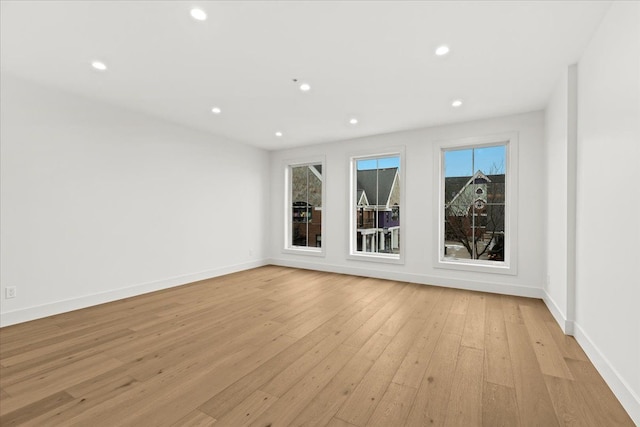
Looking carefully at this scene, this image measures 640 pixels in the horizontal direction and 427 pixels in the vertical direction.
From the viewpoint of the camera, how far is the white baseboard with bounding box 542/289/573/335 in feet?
9.05

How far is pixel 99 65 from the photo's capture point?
281 centimetres

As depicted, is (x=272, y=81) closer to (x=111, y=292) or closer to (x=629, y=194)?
(x=629, y=194)

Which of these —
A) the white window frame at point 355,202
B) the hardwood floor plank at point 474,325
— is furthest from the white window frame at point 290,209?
the hardwood floor plank at point 474,325

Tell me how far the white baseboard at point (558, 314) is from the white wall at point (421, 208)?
0.26m

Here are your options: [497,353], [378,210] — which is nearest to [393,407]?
[497,353]

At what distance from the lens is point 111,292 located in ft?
12.5

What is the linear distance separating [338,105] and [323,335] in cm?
280

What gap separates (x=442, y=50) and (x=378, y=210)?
329 centimetres

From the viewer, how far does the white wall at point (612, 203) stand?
1685 mm

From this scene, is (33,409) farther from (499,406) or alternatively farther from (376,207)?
(376,207)

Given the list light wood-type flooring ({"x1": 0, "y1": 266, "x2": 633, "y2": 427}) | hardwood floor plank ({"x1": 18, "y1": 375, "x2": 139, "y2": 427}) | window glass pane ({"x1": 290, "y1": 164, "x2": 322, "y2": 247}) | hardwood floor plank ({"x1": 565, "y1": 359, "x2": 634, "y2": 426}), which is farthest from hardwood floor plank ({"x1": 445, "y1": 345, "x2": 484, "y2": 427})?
window glass pane ({"x1": 290, "y1": 164, "x2": 322, "y2": 247})

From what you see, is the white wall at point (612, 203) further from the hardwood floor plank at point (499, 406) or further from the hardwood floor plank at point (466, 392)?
the hardwood floor plank at point (466, 392)

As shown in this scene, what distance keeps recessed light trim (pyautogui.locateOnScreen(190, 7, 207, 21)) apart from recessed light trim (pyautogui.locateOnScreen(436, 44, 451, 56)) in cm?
190

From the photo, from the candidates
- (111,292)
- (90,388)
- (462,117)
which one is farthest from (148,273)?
(462,117)
